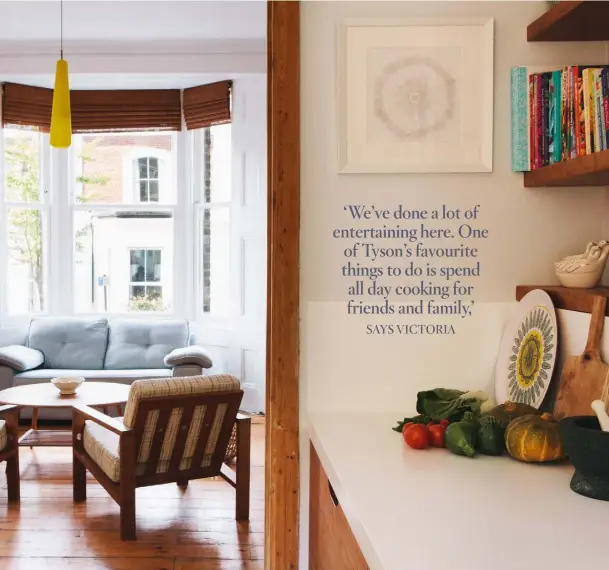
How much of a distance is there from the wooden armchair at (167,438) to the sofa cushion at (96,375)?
177cm

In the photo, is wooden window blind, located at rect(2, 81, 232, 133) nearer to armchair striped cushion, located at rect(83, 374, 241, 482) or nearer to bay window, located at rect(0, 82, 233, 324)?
bay window, located at rect(0, 82, 233, 324)

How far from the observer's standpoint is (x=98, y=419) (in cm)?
385

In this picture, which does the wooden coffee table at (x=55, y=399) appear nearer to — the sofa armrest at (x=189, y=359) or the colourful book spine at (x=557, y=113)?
the sofa armrest at (x=189, y=359)

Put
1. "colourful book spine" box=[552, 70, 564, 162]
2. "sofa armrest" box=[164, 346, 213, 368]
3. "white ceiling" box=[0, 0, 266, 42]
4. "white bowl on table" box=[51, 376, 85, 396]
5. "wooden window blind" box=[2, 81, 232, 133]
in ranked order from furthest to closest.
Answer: "wooden window blind" box=[2, 81, 232, 133] → "sofa armrest" box=[164, 346, 213, 368] → "white ceiling" box=[0, 0, 266, 42] → "white bowl on table" box=[51, 376, 85, 396] → "colourful book spine" box=[552, 70, 564, 162]

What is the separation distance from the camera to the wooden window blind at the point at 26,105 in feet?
21.4

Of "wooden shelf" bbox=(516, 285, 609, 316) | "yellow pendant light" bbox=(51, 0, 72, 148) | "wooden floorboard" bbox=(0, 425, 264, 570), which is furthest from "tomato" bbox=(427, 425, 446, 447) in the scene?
Answer: "yellow pendant light" bbox=(51, 0, 72, 148)

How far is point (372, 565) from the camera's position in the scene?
113 centimetres

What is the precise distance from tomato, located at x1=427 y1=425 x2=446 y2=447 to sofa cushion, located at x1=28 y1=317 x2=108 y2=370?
4.92 metres

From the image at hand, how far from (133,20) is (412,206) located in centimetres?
419

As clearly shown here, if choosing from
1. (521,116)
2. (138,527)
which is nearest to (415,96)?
(521,116)

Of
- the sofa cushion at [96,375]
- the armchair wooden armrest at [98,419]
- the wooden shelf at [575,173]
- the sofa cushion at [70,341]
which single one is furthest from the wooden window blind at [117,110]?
the wooden shelf at [575,173]

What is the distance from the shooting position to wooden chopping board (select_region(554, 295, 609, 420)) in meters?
1.63

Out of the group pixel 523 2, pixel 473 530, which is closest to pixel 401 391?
pixel 473 530

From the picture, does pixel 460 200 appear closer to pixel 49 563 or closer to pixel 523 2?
pixel 523 2
